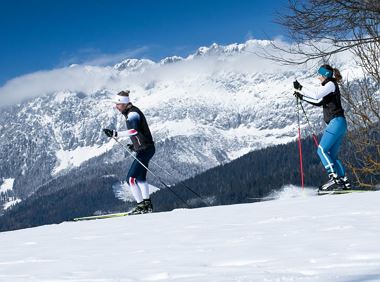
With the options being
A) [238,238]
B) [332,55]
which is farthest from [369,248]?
[332,55]

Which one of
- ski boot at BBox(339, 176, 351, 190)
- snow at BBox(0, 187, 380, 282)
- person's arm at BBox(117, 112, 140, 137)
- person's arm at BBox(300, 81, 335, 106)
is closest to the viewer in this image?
snow at BBox(0, 187, 380, 282)

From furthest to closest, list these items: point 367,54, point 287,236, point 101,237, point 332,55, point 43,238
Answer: point 367,54
point 332,55
point 43,238
point 101,237
point 287,236

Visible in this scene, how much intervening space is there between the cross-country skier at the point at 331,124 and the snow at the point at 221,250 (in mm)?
3188

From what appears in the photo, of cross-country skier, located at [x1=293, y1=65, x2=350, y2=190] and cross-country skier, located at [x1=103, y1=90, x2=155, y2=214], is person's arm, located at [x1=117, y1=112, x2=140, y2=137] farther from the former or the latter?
cross-country skier, located at [x1=293, y1=65, x2=350, y2=190]

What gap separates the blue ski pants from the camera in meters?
10.8

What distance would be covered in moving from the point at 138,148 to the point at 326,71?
3.92 m

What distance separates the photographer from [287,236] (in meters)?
5.30

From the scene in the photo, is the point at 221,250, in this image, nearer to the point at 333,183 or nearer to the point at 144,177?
the point at 333,183

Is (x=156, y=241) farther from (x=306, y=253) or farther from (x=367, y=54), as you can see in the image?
(x=367, y=54)

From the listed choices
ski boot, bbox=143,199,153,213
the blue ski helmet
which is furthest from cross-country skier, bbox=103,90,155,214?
the blue ski helmet

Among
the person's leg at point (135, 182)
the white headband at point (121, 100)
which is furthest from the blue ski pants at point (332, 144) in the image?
the white headband at point (121, 100)

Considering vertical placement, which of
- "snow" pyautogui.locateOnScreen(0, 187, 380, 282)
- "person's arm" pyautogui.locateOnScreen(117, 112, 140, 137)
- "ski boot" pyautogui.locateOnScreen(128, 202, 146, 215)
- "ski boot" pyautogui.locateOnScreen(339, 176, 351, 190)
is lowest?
"snow" pyautogui.locateOnScreen(0, 187, 380, 282)

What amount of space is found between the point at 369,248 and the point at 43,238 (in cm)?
440

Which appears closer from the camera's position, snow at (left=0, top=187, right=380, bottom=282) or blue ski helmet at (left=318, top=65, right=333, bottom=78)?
snow at (left=0, top=187, right=380, bottom=282)
